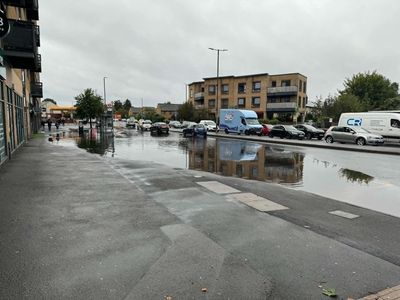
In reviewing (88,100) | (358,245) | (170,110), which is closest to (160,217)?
(358,245)

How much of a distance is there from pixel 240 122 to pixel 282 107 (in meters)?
26.9

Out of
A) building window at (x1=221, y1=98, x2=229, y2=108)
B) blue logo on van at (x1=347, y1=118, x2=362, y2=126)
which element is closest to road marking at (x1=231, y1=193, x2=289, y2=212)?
blue logo on van at (x1=347, y1=118, x2=362, y2=126)

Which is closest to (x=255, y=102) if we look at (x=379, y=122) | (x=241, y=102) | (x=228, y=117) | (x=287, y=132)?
(x=241, y=102)

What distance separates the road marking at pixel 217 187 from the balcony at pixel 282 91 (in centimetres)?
5837

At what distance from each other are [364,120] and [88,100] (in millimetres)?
39799

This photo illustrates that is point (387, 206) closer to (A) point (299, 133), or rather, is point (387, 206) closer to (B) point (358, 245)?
(B) point (358, 245)

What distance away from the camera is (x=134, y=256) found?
14.4 ft

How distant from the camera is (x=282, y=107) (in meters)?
65.6

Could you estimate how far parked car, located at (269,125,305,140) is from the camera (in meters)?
34.6

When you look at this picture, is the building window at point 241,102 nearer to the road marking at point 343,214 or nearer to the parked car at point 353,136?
the parked car at point 353,136

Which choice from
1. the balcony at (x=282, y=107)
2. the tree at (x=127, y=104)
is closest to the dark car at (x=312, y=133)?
the balcony at (x=282, y=107)

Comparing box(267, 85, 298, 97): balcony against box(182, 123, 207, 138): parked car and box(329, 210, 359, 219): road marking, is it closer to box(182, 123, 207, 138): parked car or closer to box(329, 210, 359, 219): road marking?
box(182, 123, 207, 138): parked car

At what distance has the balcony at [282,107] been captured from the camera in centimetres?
6419

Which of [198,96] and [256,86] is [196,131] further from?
[198,96]
